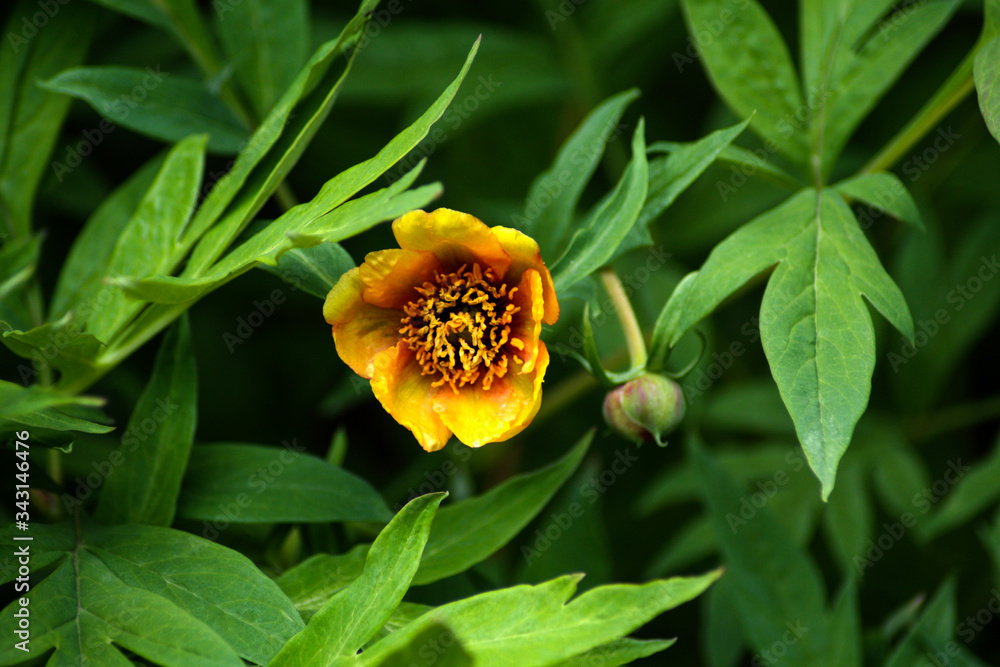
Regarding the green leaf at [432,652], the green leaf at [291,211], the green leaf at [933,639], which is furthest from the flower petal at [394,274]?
the green leaf at [933,639]

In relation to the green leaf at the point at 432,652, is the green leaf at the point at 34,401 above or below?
above

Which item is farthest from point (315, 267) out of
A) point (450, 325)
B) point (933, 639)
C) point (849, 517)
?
point (849, 517)

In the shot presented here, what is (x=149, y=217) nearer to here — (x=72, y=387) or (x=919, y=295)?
(x=72, y=387)

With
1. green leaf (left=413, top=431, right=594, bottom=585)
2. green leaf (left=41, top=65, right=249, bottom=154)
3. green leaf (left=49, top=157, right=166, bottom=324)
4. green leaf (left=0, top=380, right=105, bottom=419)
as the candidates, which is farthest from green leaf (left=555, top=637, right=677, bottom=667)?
green leaf (left=41, top=65, right=249, bottom=154)

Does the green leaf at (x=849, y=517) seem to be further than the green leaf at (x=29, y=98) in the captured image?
Yes

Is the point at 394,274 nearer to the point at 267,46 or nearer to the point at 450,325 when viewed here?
the point at 450,325

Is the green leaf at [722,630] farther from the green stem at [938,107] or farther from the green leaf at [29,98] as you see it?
the green leaf at [29,98]

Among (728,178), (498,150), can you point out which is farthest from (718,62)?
(498,150)
